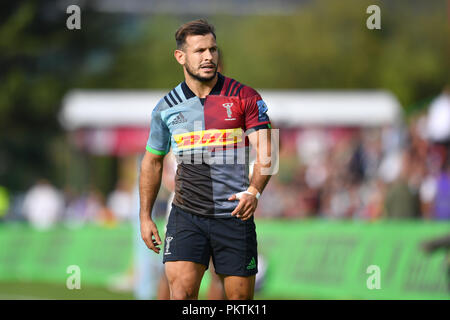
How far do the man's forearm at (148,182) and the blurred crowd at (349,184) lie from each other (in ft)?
15.2

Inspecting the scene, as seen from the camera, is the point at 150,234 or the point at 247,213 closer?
the point at 247,213

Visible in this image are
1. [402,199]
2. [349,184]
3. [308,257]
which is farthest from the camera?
[349,184]

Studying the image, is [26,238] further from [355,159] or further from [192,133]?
[192,133]

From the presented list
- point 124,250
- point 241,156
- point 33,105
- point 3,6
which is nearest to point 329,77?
point 33,105

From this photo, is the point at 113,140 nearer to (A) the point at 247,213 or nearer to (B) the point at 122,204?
(B) the point at 122,204

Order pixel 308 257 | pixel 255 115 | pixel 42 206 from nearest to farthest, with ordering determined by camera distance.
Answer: pixel 255 115, pixel 308 257, pixel 42 206

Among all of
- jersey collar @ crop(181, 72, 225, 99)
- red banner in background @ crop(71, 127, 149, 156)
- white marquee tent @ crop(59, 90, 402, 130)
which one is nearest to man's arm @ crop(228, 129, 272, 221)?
jersey collar @ crop(181, 72, 225, 99)

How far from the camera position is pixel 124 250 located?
60.6ft

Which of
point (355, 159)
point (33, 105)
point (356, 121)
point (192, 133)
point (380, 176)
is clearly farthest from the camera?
point (33, 105)

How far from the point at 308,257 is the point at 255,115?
28.9 ft

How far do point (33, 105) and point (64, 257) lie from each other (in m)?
16.1

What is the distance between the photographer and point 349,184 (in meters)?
18.9

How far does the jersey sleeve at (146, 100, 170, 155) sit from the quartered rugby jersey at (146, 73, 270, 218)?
1 centimetres

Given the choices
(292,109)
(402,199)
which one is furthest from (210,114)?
(292,109)
